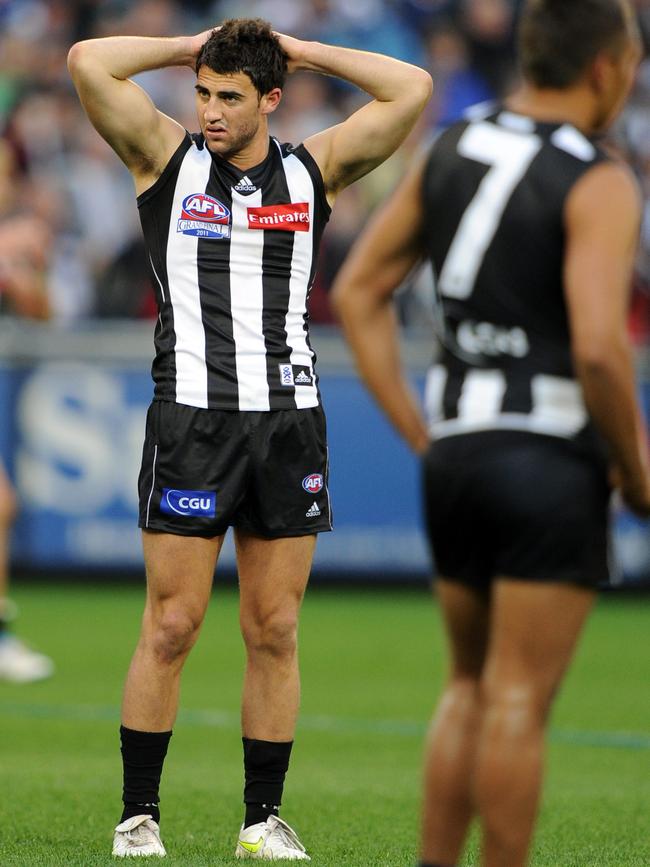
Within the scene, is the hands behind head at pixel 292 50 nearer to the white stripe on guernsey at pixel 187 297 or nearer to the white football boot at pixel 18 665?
the white stripe on guernsey at pixel 187 297

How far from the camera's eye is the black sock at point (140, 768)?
15.7 ft

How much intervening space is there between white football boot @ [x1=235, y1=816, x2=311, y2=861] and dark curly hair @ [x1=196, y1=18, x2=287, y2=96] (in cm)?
227

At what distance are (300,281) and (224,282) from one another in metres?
0.26

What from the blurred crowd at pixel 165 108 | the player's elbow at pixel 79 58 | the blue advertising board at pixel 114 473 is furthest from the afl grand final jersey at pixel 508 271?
the blurred crowd at pixel 165 108

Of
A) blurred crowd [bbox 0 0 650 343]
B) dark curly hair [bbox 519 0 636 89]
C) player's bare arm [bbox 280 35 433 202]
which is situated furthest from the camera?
blurred crowd [bbox 0 0 650 343]

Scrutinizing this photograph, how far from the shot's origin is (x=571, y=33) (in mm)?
3295

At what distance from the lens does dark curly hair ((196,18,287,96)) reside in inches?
188

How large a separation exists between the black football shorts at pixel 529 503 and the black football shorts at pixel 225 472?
1.48 m

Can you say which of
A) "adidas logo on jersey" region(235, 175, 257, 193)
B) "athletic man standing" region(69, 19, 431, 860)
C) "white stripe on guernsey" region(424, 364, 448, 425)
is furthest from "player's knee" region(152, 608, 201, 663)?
"white stripe on guernsey" region(424, 364, 448, 425)

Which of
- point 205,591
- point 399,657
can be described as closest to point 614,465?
point 205,591

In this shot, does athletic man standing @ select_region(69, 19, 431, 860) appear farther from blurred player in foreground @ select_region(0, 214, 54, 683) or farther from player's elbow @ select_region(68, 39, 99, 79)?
blurred player in foreground @ select_region(0, 214, 54, 683)

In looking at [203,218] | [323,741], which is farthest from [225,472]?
[323,741]

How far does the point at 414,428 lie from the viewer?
11.8 ft

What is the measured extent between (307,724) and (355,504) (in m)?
4.63
